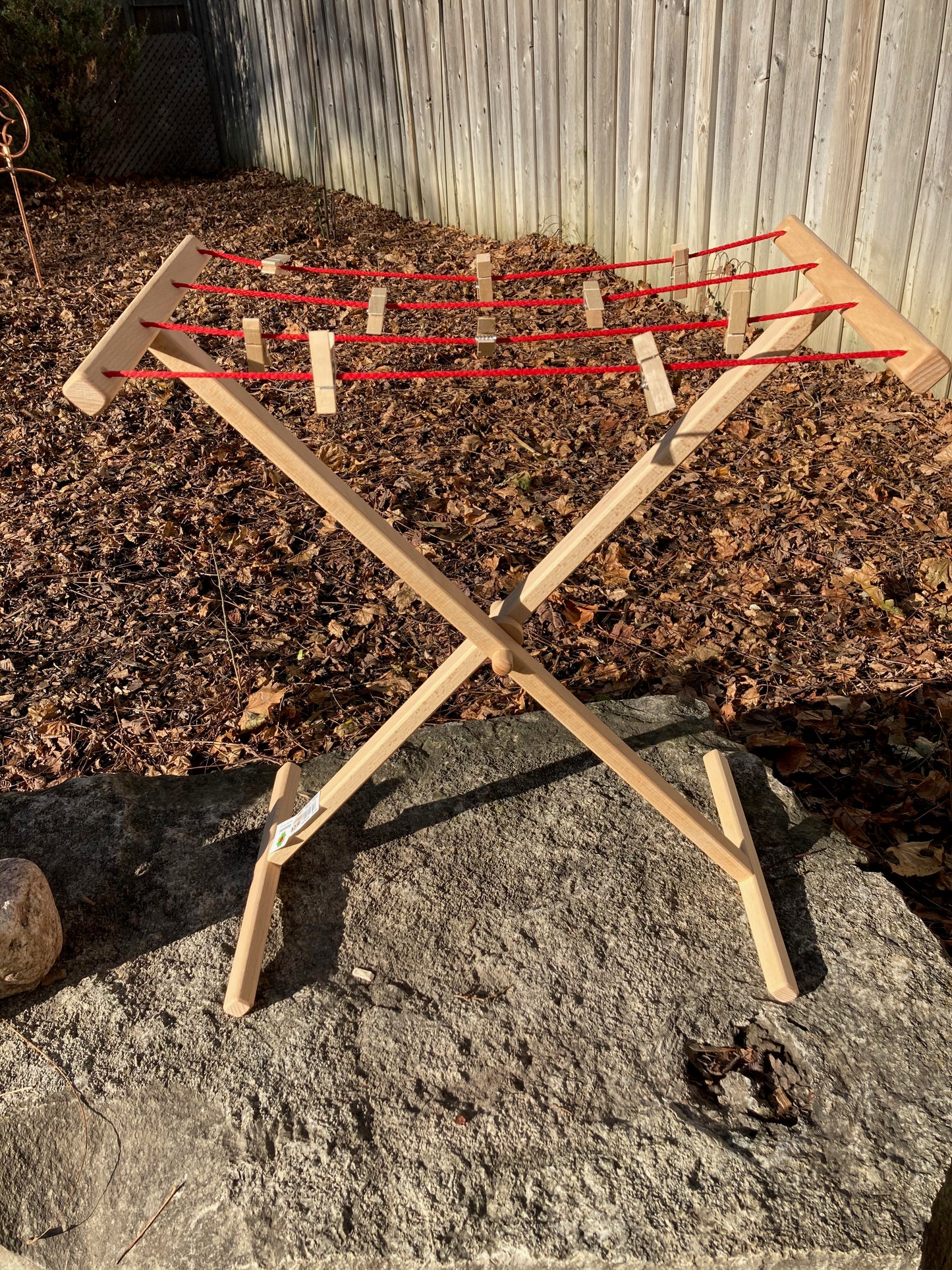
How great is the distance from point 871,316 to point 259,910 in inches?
65.6

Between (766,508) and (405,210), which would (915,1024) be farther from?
(405,210)

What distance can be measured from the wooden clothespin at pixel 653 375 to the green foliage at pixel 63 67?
7940 millimetres

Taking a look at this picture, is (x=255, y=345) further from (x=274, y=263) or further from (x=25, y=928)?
(x=25, y=928)

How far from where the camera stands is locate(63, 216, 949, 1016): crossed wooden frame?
5.32 feet

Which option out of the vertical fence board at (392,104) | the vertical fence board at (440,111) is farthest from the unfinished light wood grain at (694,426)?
the vertical fence board at (392,104)

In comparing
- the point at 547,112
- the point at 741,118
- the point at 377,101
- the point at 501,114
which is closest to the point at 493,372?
the point at 741,118

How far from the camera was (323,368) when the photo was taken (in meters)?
1.50

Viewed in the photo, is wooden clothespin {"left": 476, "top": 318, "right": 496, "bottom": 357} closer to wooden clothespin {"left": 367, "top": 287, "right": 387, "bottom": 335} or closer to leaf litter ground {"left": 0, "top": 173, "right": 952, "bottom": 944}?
wooden clothespin {"left": 367, "top": 287, "right": 387, "bottom": 335}

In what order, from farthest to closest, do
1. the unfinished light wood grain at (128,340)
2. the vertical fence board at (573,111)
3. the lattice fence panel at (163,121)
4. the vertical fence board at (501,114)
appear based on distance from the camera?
the lattice fence panel at (163,121), the vertical fence board at (501,114), the vertical fence board at (573,111), the unfinished light wood grain at (128,340)

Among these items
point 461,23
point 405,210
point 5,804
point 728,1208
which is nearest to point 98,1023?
point 5,804

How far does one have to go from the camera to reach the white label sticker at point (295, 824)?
2109mm

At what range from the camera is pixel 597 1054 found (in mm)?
1823

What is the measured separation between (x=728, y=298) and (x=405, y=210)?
6021 millimetres

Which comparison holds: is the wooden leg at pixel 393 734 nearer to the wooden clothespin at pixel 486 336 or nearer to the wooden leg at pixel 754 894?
the wooden clothespin at pixel 486 336
